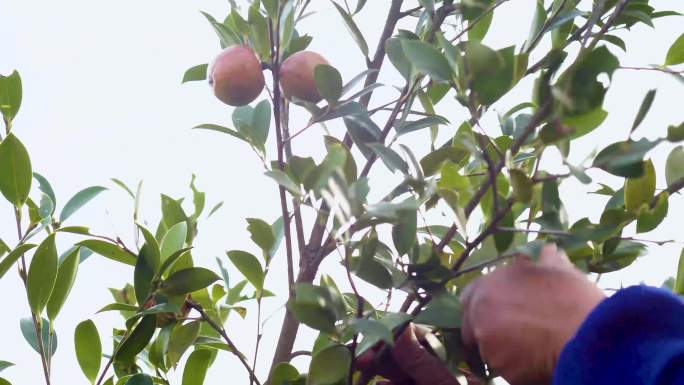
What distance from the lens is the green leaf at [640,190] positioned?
91cm

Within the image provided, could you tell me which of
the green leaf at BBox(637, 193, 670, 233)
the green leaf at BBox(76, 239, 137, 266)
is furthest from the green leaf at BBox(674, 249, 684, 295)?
the green leaf at BBox(76, 239, 137, 266)

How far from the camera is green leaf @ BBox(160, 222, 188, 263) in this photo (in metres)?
1.03

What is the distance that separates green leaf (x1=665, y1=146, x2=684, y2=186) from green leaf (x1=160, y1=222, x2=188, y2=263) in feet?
1.68

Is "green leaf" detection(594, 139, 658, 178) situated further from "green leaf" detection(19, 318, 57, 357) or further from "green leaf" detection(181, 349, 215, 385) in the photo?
"green leaf" detection(19, 318, 57, 357)

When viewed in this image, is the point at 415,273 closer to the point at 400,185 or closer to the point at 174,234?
the point at 400,185

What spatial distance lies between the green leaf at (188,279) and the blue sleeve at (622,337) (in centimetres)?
42

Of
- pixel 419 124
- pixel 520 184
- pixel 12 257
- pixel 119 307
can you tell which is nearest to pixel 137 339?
pixel 119 307

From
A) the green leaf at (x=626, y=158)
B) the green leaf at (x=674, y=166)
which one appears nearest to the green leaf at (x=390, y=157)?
the green leaf at (x=626, y=158)

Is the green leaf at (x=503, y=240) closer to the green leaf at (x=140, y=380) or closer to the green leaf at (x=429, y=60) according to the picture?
the green leaf at (x=429, y=60)

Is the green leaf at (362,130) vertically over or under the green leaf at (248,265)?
over

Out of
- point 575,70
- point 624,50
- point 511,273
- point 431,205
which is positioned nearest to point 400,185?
point 431,205

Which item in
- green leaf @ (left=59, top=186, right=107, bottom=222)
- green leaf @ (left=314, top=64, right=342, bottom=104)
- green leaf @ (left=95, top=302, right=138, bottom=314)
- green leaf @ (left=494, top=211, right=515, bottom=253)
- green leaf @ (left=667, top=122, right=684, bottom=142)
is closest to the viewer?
green leaf @ (left=667, top=122, right=684, bottom=142)

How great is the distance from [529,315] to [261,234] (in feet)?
1.18

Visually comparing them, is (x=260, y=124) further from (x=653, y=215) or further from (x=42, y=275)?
(x=653, y=215)
